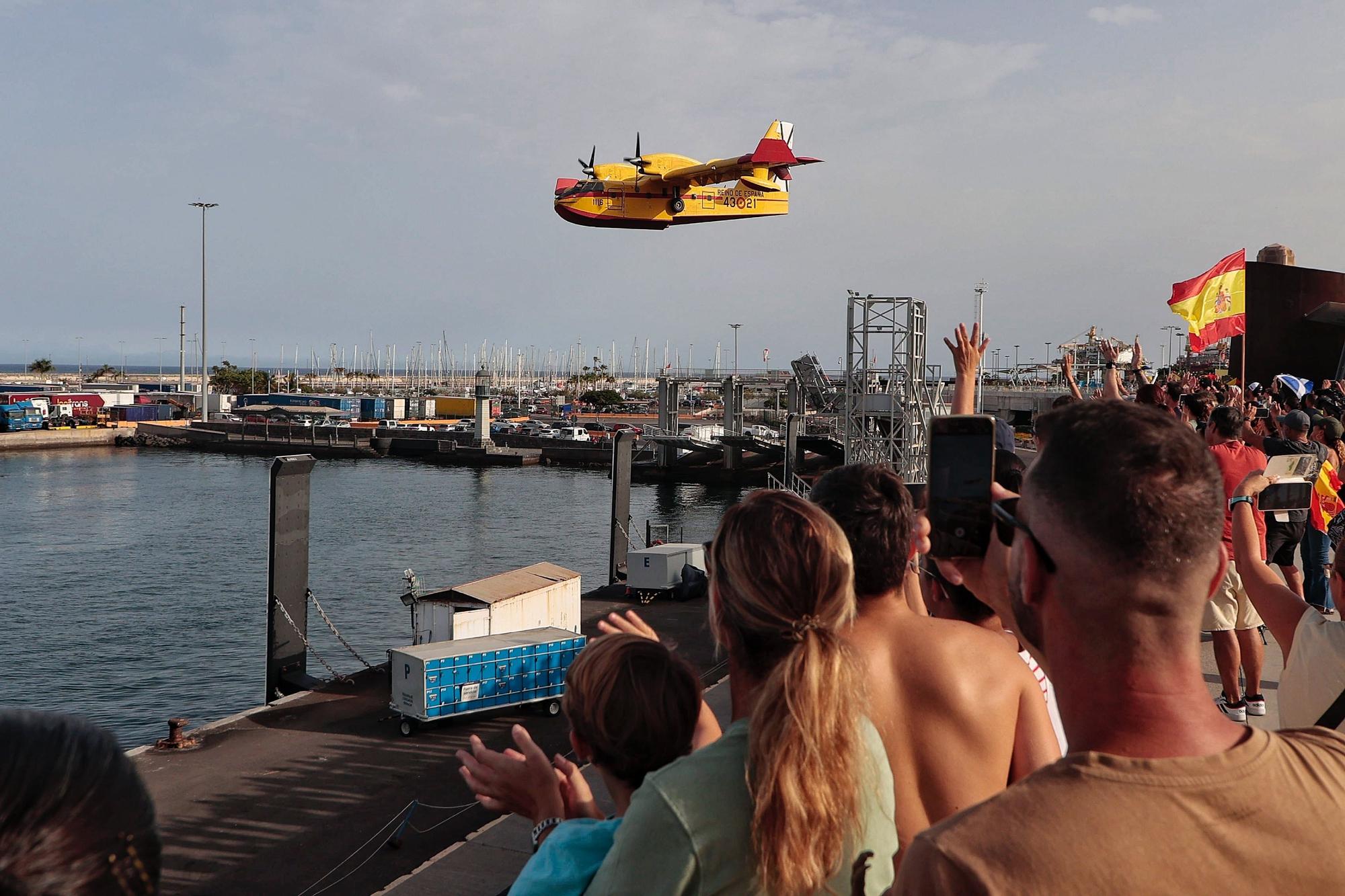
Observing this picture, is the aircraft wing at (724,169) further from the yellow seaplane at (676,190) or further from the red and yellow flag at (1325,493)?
the red and yellow flag at (1325,493)

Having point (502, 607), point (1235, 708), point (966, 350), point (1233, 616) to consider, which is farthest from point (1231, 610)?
point (502, 607)

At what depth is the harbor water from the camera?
22422 millimetres

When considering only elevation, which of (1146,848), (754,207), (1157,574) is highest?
(754,207)

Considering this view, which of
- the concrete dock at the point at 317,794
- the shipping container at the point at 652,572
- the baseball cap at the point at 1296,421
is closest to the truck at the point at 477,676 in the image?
the concrete dock at the point at 317,794

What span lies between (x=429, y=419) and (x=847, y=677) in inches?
3996

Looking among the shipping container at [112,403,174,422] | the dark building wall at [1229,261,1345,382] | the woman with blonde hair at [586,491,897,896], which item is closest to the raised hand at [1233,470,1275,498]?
the woman with blonde hair at [586,491,897,896]

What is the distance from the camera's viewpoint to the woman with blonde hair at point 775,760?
184 centimetres

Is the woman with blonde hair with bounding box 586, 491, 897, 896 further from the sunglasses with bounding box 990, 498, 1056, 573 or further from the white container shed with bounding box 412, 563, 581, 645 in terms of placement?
the white container shed with bounding box 412, 563, 581, 645

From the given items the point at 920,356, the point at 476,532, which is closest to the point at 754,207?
the point at 920,356

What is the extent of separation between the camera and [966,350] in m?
4.78

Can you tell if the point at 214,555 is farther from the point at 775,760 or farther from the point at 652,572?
the point at 775,760

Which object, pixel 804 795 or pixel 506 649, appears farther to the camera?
pixel 506 649

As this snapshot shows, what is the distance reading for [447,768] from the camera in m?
12.4

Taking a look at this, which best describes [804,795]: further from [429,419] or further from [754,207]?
[429,419]
